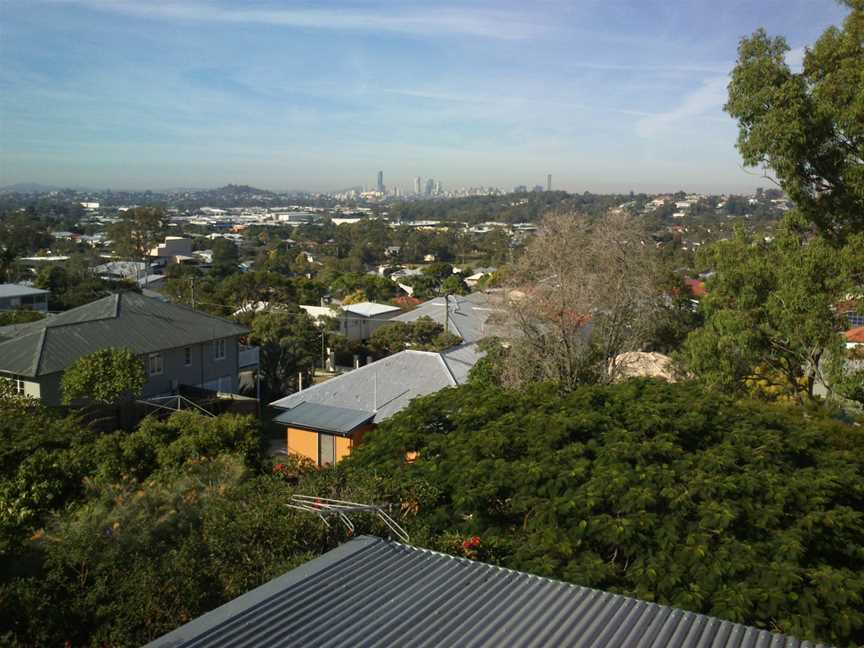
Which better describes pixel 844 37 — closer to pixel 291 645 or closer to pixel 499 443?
pixel 499 443

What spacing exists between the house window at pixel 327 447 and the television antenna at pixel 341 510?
5900mm

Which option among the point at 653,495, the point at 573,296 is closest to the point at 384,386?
the point at 573,296

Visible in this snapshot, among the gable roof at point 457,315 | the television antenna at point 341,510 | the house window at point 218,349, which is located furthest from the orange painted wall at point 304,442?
the gable roof at point 457,315

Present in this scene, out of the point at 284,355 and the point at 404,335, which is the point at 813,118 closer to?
the point at 284,355

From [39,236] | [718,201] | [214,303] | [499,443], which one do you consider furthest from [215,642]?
[718,201]

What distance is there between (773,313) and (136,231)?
54419 millimetres

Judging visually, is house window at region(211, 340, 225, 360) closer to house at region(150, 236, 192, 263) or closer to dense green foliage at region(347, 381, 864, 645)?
dense green foliage at region(347, 381, 864, 645)

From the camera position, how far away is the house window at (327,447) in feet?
41.1

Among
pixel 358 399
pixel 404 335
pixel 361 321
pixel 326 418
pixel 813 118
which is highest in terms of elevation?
pixel 813 118

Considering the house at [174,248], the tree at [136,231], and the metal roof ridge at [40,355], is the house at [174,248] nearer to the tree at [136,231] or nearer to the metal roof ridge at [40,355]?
the tree at [136,231]

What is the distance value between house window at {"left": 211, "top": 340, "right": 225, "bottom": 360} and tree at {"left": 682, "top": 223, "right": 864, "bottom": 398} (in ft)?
Answer: 44.7

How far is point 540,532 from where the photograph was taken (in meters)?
6.71

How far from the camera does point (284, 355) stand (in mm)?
23438

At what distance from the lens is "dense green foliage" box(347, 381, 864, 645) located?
18.9 feet
